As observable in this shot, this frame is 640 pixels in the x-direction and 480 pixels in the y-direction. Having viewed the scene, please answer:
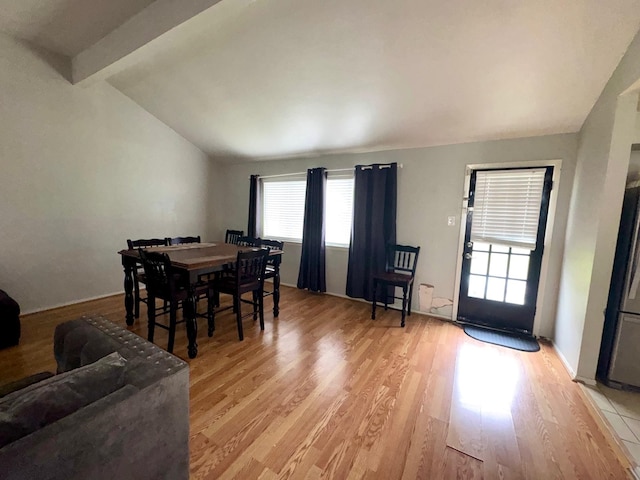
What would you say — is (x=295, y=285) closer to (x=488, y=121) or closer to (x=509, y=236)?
(x=509, y=236)

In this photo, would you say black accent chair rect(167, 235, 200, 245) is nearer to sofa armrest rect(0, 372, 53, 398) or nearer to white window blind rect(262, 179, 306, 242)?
white window blind rect(262, 179, 306, 242)

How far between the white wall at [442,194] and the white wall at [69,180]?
2.65m

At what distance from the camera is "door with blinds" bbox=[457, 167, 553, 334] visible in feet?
9.43

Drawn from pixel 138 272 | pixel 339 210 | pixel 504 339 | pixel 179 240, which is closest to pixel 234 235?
pixel 179 240

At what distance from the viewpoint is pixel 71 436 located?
0.73 m

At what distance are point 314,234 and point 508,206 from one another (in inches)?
97.6

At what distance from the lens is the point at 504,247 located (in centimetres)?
303

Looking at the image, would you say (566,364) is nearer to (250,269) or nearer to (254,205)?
(250,269)

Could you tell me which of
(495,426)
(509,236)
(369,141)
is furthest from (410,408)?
(369,141)

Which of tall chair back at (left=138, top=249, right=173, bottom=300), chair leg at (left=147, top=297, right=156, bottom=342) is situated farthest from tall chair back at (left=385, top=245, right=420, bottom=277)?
chair leg at (left=147, top=297, right=156, bottom=342)

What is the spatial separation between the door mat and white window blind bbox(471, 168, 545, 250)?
0.97 metres

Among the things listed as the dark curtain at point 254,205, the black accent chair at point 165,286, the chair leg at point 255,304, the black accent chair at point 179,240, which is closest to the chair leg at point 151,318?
the black accent chair at point 165,286

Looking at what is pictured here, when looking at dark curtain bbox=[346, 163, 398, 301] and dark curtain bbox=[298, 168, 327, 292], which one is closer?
dark curtain bbox=[346, 163, 398, 301]

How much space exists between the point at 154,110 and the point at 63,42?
1099mm
